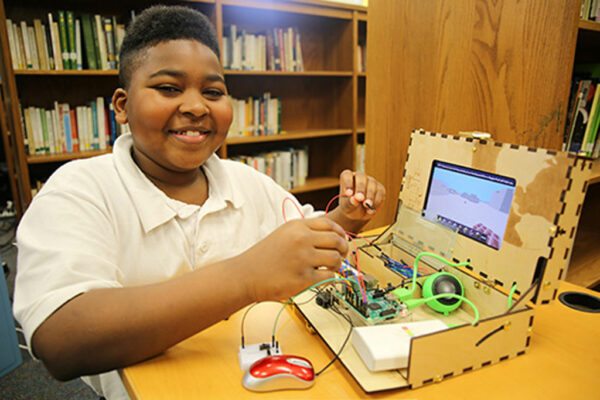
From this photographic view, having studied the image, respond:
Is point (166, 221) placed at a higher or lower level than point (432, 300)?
higher

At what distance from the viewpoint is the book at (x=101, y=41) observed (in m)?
2.23

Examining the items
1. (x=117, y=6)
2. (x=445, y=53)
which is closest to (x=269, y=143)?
(x=117, y=6)

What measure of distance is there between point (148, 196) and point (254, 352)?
1.45 feet

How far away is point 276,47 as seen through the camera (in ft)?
9.36

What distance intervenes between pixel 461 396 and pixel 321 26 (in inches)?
122

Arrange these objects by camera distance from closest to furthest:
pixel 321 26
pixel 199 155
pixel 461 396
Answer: pixel 461 396, pixel 199 155, pixel 321 26

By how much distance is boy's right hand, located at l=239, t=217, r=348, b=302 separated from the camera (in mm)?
679

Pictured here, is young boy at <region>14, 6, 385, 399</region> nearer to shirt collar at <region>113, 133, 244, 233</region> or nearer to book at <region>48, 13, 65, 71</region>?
shirt collar at <region>113, 133, 244, 233</region>

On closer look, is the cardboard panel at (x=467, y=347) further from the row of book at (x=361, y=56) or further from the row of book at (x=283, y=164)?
the row of book at (x=361, y=56)

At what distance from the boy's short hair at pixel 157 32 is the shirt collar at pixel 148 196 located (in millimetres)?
180

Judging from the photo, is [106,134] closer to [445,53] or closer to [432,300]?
[445,53]

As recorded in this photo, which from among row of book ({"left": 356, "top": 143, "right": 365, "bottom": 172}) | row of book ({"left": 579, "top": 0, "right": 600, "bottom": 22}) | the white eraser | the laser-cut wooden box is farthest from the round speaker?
row of book ({"left": 356, "top": 143, "right": 365, "bottom": 172})

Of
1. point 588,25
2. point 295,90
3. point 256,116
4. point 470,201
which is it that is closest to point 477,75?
point 588,25

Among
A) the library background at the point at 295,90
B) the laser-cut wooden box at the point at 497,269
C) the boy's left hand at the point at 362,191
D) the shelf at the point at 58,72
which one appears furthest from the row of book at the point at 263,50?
the laser-cut wooden box at the point at 497,269
